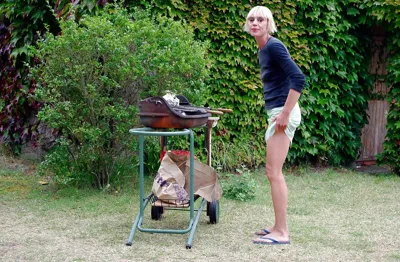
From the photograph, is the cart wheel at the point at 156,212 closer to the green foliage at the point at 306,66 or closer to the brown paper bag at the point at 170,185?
the brown paper bag at the point at 170,185

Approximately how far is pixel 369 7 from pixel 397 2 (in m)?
0.44

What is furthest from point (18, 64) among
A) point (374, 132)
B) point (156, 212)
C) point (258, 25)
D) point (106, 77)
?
point (374, 132)

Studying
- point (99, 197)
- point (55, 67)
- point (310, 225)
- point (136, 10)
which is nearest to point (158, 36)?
point (136, 10)

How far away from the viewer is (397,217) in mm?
6266

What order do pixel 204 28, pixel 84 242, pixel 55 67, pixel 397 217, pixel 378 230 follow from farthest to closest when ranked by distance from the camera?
pixel 204 28, pixel 55 67, pixel 397 217, pixel 378 230, pixel 84 242

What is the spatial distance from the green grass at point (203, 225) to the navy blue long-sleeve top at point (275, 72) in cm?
124

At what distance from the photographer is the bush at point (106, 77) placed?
21.8 feet

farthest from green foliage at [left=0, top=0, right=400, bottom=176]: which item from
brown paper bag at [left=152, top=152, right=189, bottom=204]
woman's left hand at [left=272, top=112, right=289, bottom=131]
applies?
woman's left hand at [left=272, top=112, right=289, bottom=131]

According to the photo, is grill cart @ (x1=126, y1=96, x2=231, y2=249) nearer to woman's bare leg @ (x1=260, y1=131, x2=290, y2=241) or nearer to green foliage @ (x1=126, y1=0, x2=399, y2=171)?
woman's bare leg @ (x1=260, y1=131, x2=290, y2=241)

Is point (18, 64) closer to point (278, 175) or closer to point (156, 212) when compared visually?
point (156, 212)

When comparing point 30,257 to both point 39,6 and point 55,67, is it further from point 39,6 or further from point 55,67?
point 39,6

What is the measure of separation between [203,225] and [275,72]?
166 centimetres

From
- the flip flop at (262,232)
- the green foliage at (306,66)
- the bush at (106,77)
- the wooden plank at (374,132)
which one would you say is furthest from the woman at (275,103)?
the wooden plank at (374,132)

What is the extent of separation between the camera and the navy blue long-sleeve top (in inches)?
194
